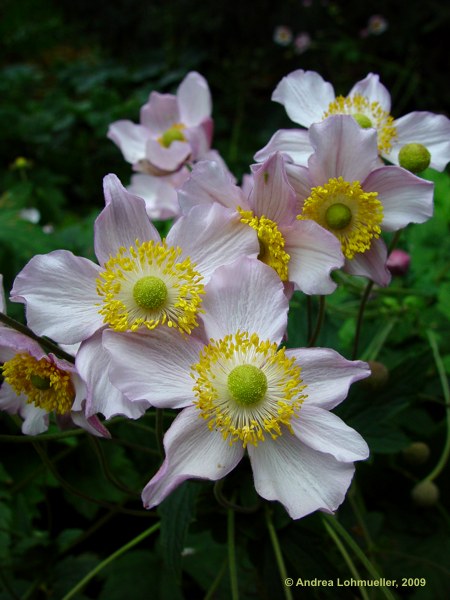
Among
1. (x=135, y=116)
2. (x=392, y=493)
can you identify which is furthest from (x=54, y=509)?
(x=135, y=116)

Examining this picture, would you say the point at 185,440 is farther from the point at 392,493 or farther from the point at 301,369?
the point at 392,493

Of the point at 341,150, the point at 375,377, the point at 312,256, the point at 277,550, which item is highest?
the point at 341,150

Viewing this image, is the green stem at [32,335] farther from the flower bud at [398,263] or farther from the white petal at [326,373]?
the flower bud at [398,263]

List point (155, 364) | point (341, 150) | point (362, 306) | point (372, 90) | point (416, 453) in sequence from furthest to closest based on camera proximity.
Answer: point (416, 453) < point (372, 90) < point (362, 306) < point (341, 150) < point (155, 364)

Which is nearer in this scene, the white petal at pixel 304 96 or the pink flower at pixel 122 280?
the pink flower at pixel 122 280

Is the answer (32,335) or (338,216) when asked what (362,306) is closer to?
(338,216)

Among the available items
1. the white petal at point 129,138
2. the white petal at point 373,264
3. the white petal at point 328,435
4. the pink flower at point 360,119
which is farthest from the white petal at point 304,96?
the white petal at point 328,435

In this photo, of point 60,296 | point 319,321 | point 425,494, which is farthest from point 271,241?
point 425,494
